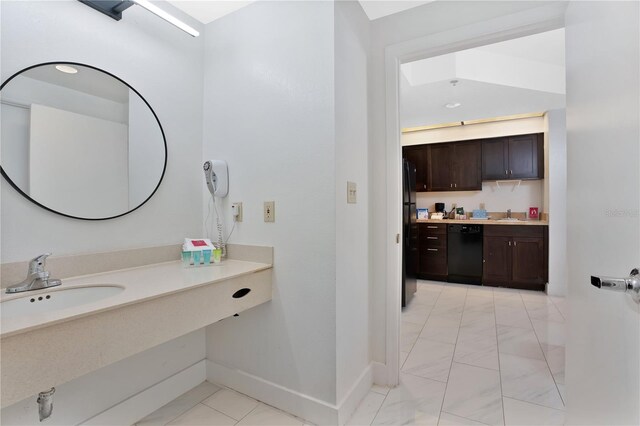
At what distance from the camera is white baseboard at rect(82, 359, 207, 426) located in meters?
1.47

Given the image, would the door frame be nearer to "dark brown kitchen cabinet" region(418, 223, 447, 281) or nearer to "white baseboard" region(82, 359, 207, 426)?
"white baseboard" region(82, 359, 207, 426)

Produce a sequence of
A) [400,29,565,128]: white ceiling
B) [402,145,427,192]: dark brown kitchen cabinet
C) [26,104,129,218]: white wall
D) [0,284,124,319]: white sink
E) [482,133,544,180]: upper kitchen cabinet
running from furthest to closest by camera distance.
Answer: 1. [402,145,427,192]: dark brown kitchen cabinet
2. [482,133,544,180]: upper kitchen cabinet
3. [400,29,565,128]: white ceiling
4. [26,104,129,218]: white wall
5. [0,284,124,319]: white sink

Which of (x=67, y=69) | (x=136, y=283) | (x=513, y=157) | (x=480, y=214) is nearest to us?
(x=136, y=283)

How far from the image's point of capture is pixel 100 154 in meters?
1.55

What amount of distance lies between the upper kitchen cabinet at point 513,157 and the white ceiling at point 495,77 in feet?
1.92

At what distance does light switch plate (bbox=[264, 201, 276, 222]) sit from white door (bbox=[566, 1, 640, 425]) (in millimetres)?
1425

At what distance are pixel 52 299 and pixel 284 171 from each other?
1189mm

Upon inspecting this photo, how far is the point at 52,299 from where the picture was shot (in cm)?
121

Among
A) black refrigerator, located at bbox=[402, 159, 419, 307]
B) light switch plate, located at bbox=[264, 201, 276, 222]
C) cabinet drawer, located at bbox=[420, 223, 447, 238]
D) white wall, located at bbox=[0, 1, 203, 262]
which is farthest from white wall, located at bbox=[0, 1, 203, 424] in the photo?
cabinet drawer, located at bbox=[420, 223, 447, 238]

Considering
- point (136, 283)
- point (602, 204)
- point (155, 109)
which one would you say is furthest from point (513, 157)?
point (136, 283)

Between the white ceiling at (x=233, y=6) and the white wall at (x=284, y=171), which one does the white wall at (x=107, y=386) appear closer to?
the white wall at (x=284, y=171)

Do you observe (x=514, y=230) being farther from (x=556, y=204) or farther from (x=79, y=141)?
(x=79, y=141)

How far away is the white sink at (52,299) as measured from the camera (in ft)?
3.60

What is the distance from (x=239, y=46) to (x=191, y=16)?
45cm
